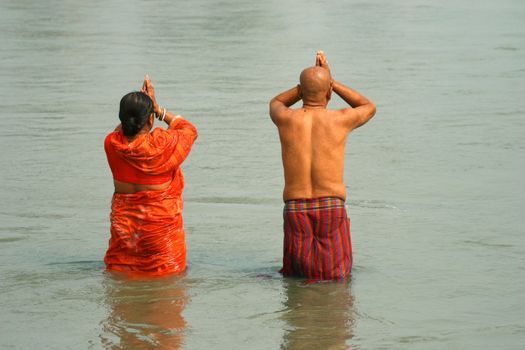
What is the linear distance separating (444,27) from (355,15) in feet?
11.3

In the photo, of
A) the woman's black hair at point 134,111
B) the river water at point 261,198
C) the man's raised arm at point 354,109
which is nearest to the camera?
the river water at point 261,198

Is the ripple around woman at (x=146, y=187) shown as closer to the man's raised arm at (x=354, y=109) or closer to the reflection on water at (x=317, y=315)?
the reflection on water at (x=317, y=315)

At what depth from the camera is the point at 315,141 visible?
6477mm

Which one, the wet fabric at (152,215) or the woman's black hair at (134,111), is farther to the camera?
the wet fabric at (152,215)

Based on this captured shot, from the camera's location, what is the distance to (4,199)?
28.9 feet

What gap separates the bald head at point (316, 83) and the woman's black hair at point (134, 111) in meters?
0.92

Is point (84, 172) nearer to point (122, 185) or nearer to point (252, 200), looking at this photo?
point (252, 200)

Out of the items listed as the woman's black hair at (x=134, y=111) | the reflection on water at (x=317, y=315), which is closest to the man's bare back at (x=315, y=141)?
the reflection on water at (x=317, y=315)

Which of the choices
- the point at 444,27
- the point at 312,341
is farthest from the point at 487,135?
the point at 444,27

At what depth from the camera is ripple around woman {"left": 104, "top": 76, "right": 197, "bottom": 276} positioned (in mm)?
6328

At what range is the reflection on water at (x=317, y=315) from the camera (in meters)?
5.70

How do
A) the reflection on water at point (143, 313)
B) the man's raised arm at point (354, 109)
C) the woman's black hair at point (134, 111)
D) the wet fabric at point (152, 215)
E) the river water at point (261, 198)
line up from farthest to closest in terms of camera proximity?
the man's raised arm at point (354, 109), the wet fabric at point (152, 215), the woman's black hair at point (134, 111), the river water at point (261, 198), the reflection on water at point (143, 313)

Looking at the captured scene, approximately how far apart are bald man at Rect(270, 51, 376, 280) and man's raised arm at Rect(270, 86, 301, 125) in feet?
0.05

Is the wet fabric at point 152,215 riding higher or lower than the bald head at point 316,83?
lower
